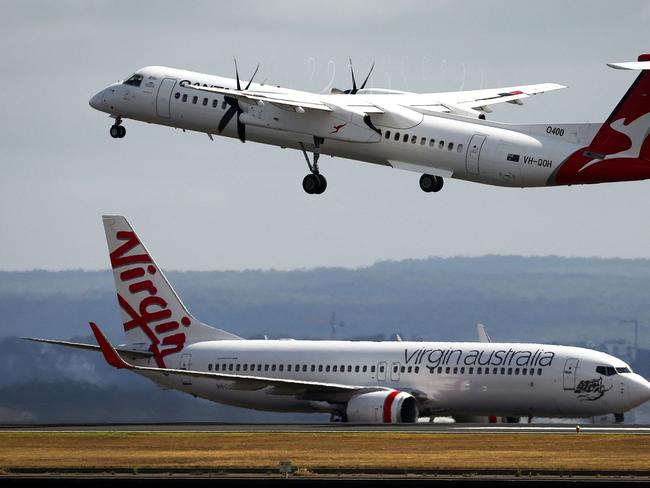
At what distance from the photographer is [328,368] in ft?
319

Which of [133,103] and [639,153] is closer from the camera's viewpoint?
[639,153]

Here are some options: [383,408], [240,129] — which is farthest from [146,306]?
[240,129]

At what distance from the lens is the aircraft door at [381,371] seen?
95.2m

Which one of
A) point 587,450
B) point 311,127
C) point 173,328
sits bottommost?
point 587,450

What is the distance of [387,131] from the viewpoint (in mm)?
80500

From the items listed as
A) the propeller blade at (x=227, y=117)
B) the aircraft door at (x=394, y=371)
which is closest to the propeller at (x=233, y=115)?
the propeller blade at (x=227, y=117)

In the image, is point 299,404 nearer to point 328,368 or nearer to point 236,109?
point 328,368

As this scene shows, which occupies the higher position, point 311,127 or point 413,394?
point 311,127

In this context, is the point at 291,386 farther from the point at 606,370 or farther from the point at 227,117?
the point at 227,117

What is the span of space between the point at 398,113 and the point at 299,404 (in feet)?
69.0

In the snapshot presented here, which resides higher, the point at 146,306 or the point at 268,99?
the point at 268,99

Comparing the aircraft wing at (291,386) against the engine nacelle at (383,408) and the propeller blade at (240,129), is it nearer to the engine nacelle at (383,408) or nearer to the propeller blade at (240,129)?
the engine nacelle at (383,408)

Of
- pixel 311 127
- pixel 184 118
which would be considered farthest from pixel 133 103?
pixel 311 127

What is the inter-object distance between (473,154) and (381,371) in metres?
21.2
